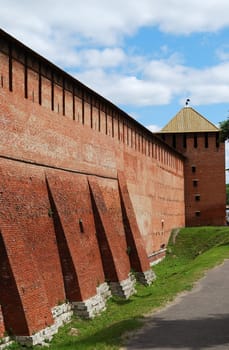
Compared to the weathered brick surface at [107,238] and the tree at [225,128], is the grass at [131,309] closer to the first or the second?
the weathered brick surface at [107,238]

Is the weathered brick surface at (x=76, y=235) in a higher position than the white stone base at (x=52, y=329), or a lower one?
higher

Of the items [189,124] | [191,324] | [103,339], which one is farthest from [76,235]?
[189,124]

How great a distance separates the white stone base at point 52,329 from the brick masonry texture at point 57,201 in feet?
0.07

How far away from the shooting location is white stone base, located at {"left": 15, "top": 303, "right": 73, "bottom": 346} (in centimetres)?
1031

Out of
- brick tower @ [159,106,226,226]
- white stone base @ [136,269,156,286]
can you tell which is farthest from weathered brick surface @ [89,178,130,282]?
brick tower @ [159,106,226,226]

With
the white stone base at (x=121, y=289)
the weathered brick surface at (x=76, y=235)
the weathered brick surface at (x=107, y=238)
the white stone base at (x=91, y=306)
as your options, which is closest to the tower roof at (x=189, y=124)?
the weathered brick surface at (x=107, y=238)

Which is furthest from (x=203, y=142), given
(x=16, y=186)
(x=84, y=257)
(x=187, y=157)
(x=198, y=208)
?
(x=16, y=186)

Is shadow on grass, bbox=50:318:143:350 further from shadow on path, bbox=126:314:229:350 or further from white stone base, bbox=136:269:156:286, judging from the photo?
white stone base, bbox=136:269:156:286

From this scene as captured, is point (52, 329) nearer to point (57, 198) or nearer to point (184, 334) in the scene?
point (184, 334)

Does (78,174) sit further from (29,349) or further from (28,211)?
(29,349)

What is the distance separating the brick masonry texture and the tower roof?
16.0m

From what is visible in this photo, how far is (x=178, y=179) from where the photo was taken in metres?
35.9

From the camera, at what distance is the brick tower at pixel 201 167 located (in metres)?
37.2

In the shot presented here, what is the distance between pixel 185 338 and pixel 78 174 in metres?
7.47
